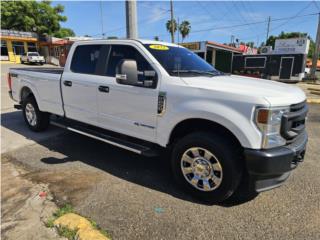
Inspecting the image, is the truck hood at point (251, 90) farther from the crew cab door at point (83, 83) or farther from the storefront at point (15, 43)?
the storefront at point (15, 43)

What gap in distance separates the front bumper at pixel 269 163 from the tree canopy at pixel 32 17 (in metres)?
49.5

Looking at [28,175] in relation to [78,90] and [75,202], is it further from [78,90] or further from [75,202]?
[78,90]

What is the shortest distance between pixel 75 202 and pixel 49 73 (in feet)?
10.2

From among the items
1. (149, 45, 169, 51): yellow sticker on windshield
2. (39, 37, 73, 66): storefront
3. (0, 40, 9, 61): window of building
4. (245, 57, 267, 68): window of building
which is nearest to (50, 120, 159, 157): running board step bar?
(149, 45, 169, 51): yellow sticker on windshield

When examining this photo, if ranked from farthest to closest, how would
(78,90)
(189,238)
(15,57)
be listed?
(15,57)
(78,90)
(189,238)

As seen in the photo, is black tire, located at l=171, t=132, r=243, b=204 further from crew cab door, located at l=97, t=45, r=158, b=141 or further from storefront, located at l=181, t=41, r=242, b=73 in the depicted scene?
storefront, located at l=181, t=41, r=242, b=73

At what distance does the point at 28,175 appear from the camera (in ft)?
13.4

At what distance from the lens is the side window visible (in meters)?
3.88

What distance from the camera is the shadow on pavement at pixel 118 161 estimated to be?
3768 mm

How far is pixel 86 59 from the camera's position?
4762 millimetres

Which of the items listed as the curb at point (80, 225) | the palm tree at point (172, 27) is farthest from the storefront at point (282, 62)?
the curb at point (80, 225)

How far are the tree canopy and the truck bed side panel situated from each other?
147 ft

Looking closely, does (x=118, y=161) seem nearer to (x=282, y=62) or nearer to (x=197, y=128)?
(x=197, y=128)

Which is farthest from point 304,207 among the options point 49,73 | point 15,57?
A: point 15,57
